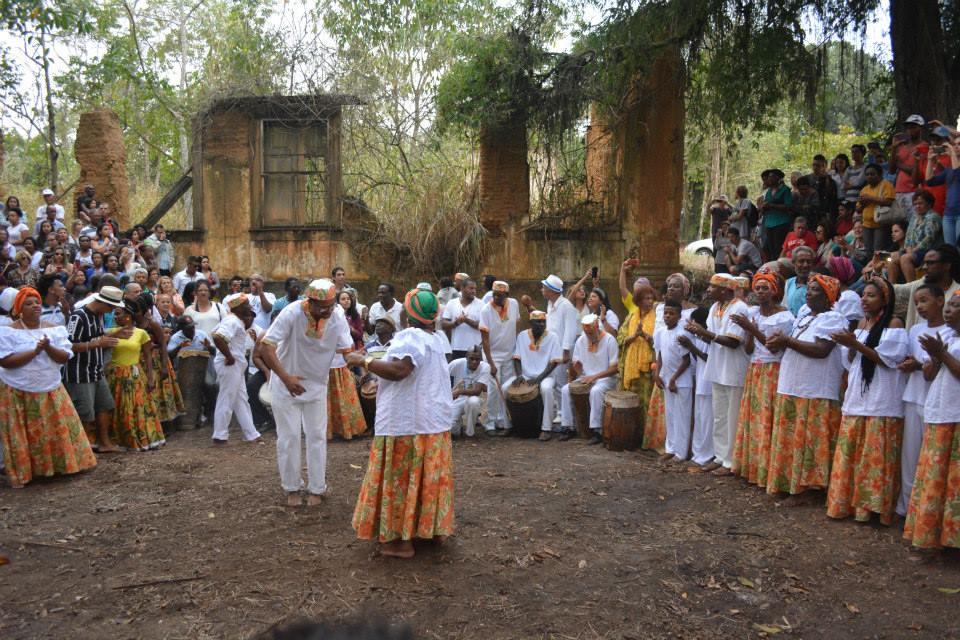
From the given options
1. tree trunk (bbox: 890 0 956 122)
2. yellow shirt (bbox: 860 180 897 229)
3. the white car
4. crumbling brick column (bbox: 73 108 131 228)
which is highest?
tree trunk (bbox: 890 0 956 122)

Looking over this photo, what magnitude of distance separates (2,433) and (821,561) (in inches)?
266

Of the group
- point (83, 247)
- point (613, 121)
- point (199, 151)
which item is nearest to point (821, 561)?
point (613, 121)

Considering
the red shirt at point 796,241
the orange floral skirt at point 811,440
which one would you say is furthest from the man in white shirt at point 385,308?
the orange floral skirt at point 811,440

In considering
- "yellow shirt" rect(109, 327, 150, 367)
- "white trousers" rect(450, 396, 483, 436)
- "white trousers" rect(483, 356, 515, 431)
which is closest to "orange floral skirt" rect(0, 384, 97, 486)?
"yellow shirt" rect(109, 327, 150, 367)

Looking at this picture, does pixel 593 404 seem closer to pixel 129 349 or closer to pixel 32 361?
pixel 129 349

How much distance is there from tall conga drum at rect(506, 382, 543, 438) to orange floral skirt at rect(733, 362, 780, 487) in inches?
105

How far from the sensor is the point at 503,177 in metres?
13.8

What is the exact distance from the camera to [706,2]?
33.8ft

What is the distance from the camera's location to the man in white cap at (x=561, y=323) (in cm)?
1009

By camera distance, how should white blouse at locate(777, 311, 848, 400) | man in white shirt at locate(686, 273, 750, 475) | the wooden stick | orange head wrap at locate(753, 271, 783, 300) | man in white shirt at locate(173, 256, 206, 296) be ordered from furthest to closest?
man in white shirt at locate(173, 256, 206, 296), man in white shirt at locate(686, 273, 750, 475), orange head wrap at locate(753, 271, 783, 300), white blouse at locate(777, 311, 848, 400), the wooden stick

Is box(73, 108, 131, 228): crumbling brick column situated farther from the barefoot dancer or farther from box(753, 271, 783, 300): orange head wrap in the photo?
box(753, 271, 783, 300): orange head wrap

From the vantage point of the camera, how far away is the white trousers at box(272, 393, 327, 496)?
658cm

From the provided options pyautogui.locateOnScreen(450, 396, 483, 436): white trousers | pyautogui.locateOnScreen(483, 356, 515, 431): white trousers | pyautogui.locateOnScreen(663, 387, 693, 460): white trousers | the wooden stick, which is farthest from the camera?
pyautogui.locateOnScreen(483, 356, 515, 431): white trousers

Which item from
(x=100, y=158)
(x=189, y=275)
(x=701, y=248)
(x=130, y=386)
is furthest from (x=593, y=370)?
(x=701, y=248)
